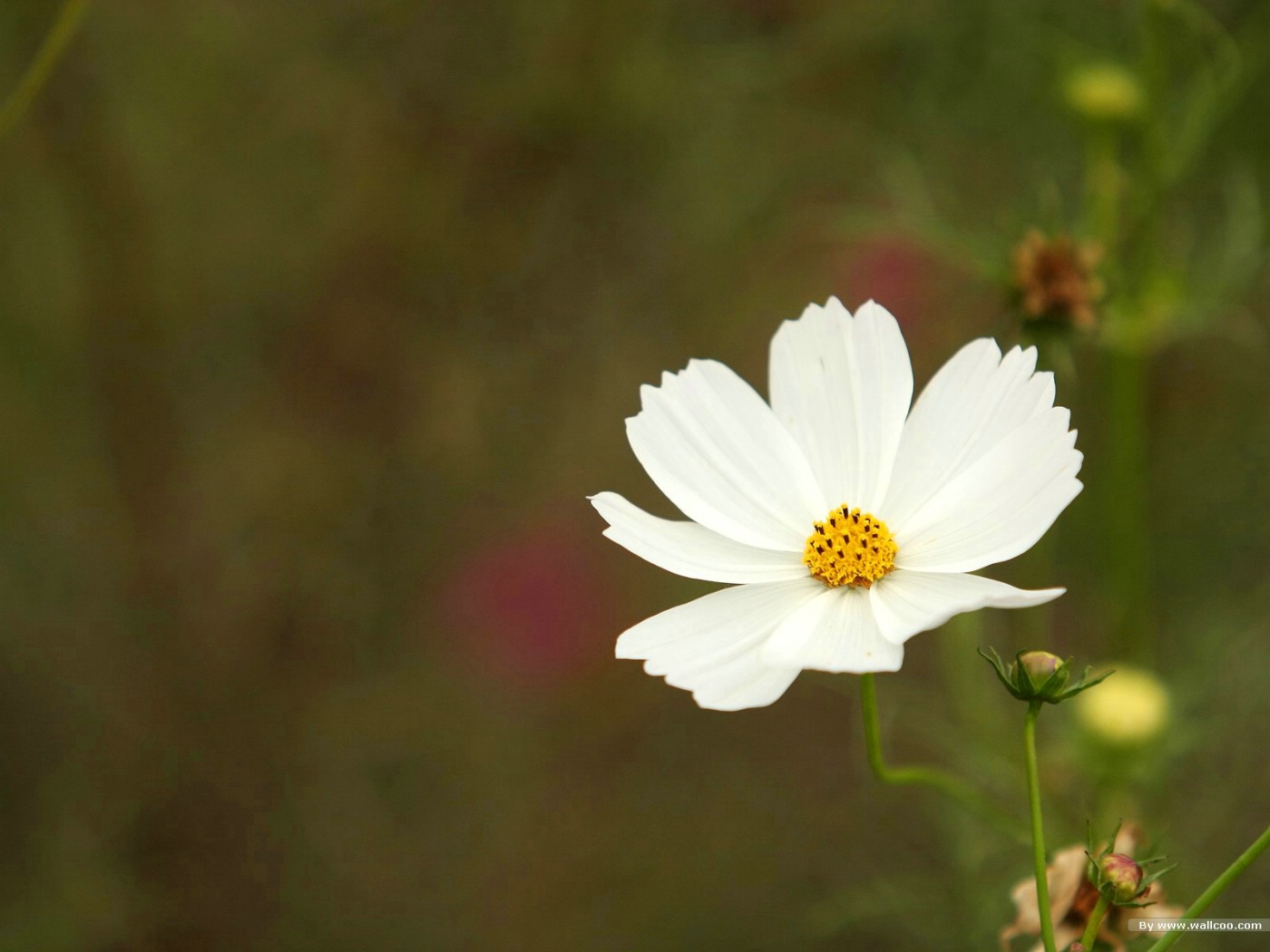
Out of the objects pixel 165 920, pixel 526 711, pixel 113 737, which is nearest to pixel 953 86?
pixel 526 711

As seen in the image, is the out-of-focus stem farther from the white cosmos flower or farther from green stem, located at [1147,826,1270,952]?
green stem, located at [1147,826,1270,952]

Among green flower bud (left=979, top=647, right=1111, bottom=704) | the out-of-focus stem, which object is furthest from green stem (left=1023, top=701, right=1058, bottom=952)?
the out-of-focus stem

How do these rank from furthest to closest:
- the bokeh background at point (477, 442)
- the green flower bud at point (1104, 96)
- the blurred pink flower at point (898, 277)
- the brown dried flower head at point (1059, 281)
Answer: the blurred pink flower at point (898, 277) < the bokeh background at point (477, 442) < the green flower bud at point (1104, 96) < the brown dried flower head at point (1059, 281)

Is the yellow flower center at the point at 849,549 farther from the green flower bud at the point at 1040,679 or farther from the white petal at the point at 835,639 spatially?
the green flower bud at the point at 1040,679

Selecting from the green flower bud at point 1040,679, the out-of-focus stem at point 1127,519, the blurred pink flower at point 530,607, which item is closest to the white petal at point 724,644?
the green flower bud at point 1040,679

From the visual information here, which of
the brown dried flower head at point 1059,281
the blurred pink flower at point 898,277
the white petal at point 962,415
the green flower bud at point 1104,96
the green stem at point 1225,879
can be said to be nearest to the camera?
the green stem at point 1225,879

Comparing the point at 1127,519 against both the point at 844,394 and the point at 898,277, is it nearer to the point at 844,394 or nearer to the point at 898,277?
the point at 844,394

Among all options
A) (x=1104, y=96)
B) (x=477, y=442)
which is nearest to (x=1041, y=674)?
(x=1104, y=96)
